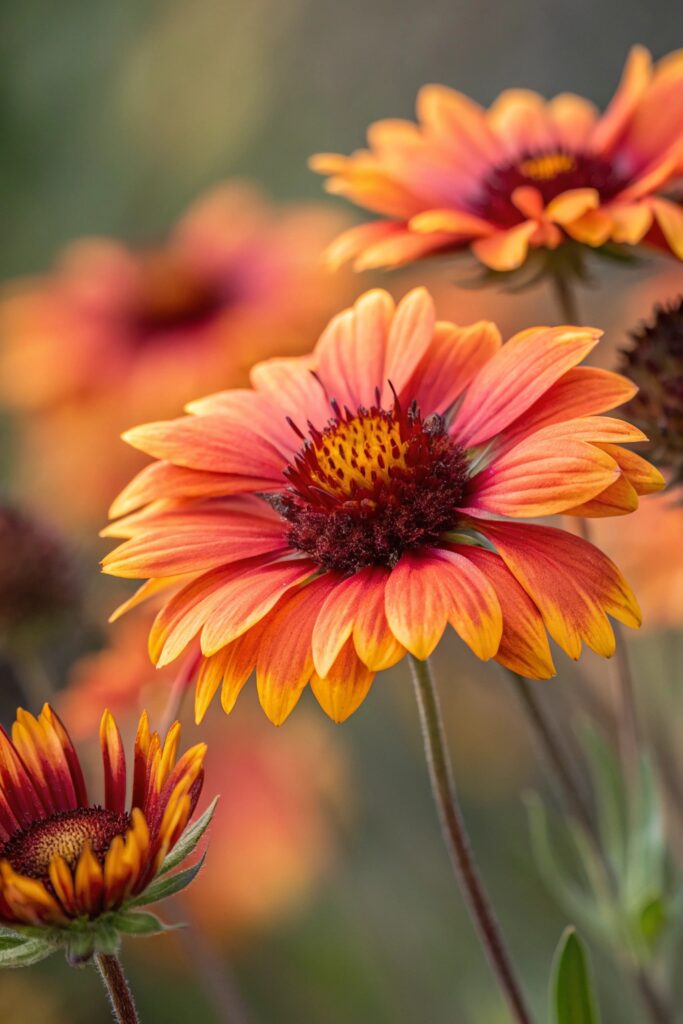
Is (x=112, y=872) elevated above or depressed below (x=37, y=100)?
below

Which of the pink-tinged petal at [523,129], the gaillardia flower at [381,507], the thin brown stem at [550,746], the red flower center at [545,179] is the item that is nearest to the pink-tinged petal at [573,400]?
the gaillardia flower at [381,507]

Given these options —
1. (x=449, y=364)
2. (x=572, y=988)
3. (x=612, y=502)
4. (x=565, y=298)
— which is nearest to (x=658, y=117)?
(x=565, y=298)

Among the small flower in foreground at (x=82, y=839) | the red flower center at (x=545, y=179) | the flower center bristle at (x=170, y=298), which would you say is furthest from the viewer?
the flower center bristle at (x=170, y=298)

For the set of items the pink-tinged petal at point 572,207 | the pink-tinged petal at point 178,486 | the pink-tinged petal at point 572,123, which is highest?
the pink-tinged petal at point 572,123

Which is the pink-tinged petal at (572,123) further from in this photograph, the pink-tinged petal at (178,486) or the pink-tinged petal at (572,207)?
the pink-tinged petal at (178,486)

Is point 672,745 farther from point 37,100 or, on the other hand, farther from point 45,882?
point 37,100

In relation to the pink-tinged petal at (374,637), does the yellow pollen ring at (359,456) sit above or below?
above

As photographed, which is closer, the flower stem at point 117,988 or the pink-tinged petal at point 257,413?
the flower stem at point 117,988

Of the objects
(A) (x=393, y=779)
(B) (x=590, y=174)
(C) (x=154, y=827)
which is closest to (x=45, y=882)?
(C) (x=154, y=827)
